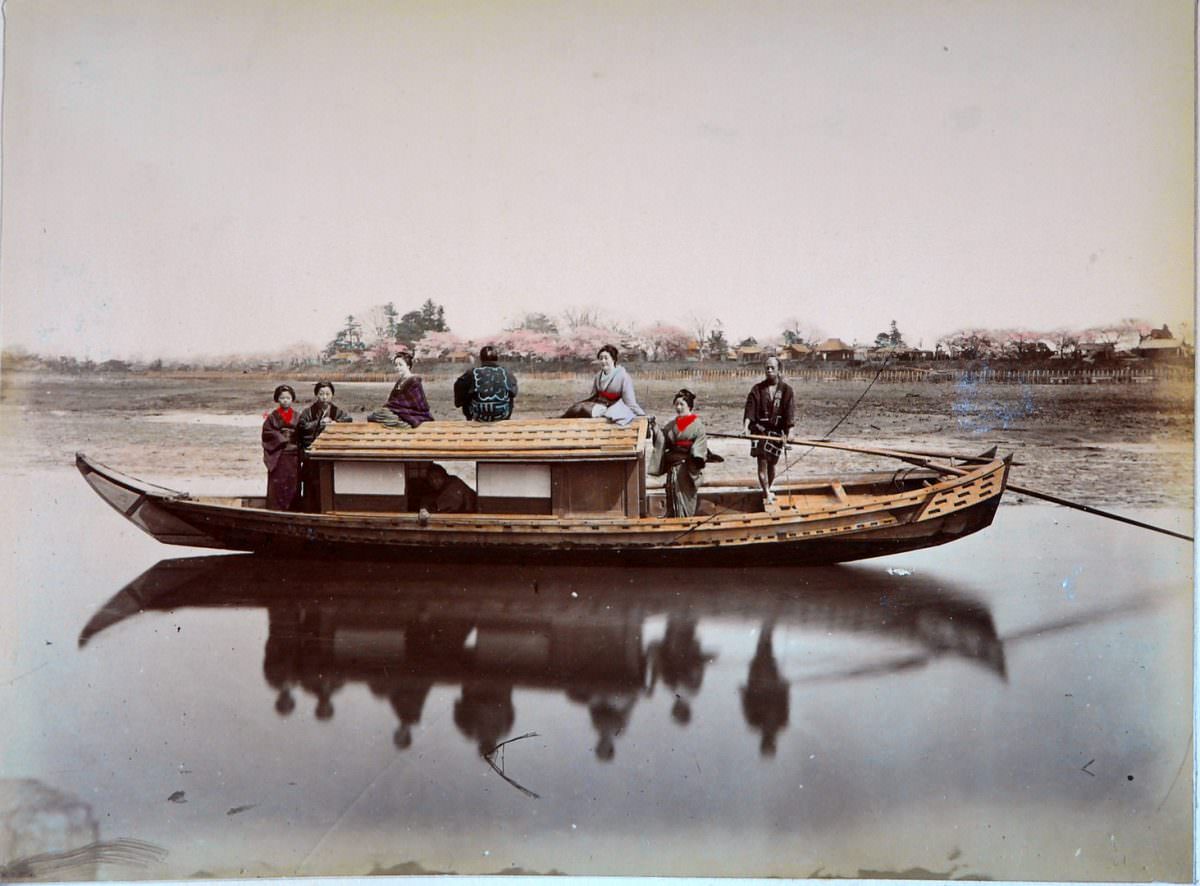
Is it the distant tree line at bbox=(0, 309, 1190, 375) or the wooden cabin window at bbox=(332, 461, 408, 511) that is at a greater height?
the distant tree line at bbox=(0, 309, 1190, 375)

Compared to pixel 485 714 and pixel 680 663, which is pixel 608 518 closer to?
pixel 680 663

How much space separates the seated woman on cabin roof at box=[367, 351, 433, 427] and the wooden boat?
0.05 meters

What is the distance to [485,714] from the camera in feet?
8.09

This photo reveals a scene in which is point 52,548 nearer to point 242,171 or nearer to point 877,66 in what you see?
point 242,171

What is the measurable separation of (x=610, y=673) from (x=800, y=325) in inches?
53.0

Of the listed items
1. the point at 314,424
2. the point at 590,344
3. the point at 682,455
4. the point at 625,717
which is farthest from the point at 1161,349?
the point at 314,424

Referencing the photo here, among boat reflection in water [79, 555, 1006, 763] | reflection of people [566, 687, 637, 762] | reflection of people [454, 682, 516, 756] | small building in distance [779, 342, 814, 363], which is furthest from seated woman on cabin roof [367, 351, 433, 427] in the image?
small building in distance [779, 342, 814, 363]

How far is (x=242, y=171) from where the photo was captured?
9.12 feet

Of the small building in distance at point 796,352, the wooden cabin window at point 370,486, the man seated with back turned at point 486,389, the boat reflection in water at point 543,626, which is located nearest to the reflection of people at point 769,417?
the small building in distance at point 796,352

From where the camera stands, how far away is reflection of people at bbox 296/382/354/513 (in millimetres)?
2807

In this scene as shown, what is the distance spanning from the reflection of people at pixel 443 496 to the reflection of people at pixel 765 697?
1.11 m

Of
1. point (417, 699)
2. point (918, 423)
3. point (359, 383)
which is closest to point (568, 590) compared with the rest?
point (417, 699)

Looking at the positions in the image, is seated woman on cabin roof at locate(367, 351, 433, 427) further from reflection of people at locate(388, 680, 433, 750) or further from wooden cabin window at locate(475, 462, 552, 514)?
reflection of people at locate(388, 680, 433, 750)

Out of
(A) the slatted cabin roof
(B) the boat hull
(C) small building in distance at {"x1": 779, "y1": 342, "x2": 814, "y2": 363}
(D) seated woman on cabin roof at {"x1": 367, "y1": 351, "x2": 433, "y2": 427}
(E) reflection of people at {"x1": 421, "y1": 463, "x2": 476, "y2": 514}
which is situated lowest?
(B) the boat hull
